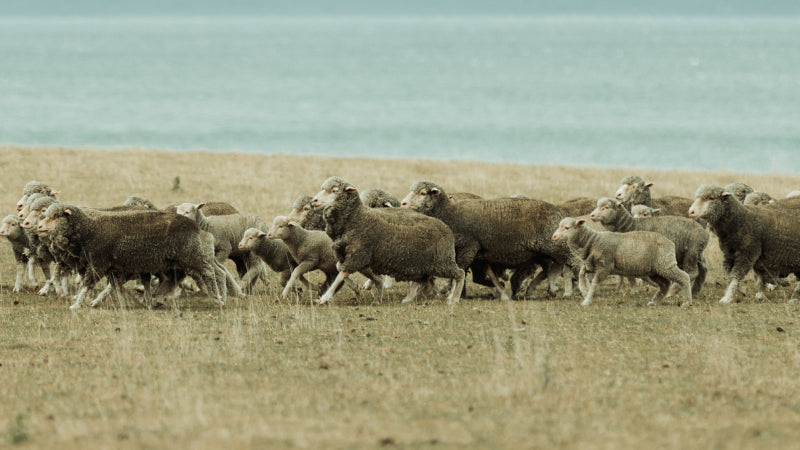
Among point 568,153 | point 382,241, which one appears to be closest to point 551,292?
point 382,241

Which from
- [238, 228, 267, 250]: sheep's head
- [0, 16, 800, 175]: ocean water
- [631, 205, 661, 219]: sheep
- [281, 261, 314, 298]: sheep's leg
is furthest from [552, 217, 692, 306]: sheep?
[0, 16, 800, 175]: ocean water

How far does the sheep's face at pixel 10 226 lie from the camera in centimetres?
1923

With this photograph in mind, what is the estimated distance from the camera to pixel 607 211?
18.1 meters

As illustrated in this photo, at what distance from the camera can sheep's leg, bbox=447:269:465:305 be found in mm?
16922

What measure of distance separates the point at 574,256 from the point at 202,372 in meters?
7.93

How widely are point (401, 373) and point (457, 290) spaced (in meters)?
5.64

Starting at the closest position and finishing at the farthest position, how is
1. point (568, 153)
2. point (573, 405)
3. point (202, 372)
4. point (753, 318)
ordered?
point (573, 405) < point (202, 372) < point (753, 318) < point (568, 153)

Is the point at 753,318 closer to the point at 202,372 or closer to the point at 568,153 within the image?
the point at 202,372

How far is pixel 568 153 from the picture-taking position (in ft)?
308

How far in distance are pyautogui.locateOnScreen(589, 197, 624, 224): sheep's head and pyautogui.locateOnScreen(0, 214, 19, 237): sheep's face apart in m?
9.53

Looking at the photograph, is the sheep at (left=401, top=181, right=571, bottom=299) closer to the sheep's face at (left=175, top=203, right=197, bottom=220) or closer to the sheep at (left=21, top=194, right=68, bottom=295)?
the sheep's face at (left=175, top=203, right=197, bottom=220)

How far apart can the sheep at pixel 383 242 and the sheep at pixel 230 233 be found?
234 centimetres

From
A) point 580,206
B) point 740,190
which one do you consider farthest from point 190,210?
point 740,190

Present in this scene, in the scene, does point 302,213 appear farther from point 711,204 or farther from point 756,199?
point 756,199
